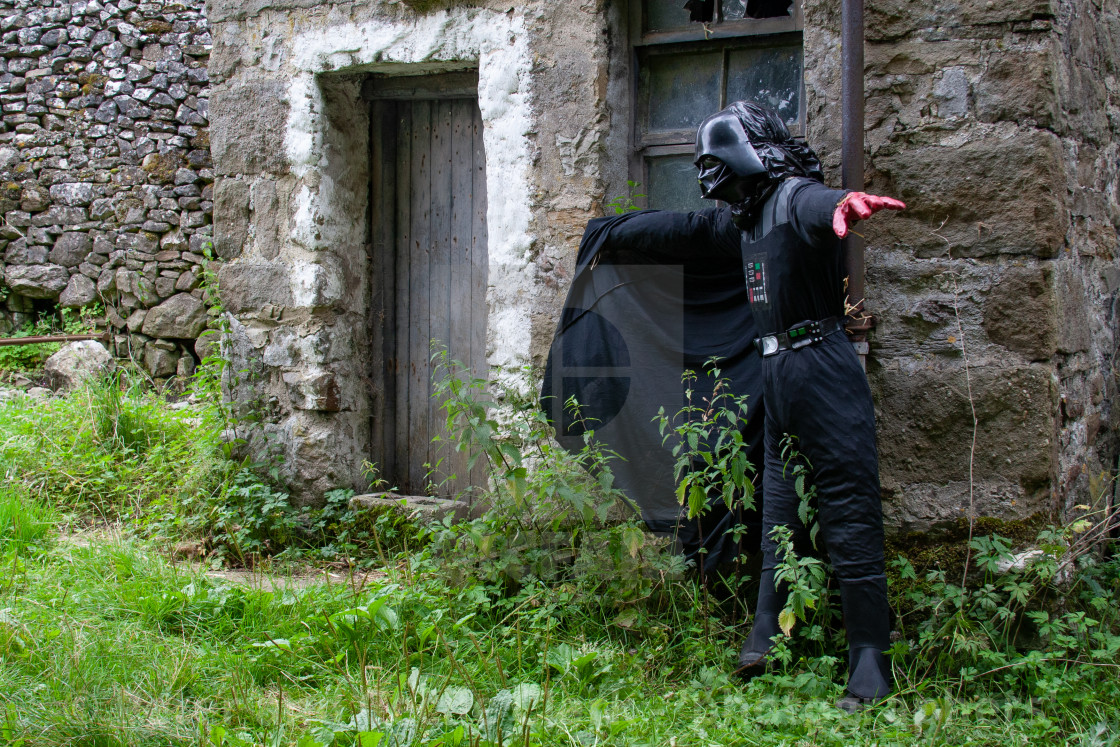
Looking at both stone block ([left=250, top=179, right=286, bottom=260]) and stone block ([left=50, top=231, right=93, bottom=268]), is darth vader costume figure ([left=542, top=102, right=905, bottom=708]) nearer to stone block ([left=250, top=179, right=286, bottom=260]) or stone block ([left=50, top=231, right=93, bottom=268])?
stone block ([left=250, top=179, right=286, bottom=260])

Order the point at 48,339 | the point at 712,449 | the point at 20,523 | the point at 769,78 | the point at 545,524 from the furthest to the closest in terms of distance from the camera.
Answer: the point at 48,339 → the point at 20,523 → the point at 769,78 → the point at 545,524 → the point at 712,449

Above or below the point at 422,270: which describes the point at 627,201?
above

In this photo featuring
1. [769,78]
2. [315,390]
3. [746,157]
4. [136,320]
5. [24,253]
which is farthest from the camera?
[24,253]

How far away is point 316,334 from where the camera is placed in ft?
13.2

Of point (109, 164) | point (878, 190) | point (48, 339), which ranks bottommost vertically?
point (48, 339)

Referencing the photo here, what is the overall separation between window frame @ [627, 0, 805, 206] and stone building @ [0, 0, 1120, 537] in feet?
0.03

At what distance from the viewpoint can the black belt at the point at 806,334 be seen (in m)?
2.55

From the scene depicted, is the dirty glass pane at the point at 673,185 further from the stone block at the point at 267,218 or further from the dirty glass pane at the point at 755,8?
the stone block at the point at 267,218

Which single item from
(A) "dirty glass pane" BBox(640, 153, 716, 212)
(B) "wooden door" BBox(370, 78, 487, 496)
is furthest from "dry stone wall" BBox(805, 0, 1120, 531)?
(B) "wooden door" BBox(370, 78, 487, 496)

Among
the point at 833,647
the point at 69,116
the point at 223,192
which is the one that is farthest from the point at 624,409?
the point at 69,116

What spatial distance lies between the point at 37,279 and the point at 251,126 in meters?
4.81

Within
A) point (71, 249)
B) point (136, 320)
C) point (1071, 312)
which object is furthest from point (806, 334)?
point (71, 249)

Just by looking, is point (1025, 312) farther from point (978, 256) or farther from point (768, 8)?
point (768, 8)

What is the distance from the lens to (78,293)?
7.67m
